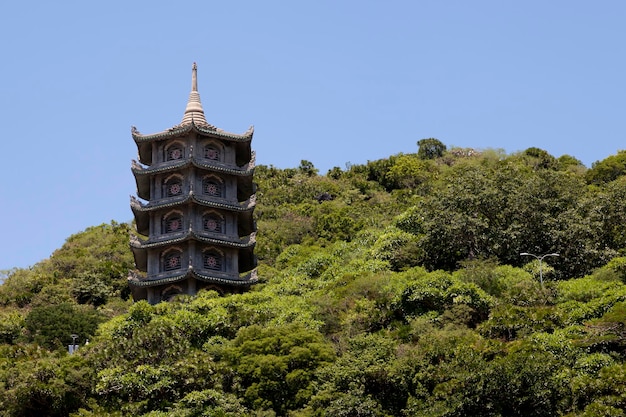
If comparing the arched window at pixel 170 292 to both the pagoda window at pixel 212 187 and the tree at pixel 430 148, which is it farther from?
the tree at pixel 430 148

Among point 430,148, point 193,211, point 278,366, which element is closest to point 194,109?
point 193,211

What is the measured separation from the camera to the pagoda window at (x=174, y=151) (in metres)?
56.2

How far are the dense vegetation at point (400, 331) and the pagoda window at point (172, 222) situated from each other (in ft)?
20.5

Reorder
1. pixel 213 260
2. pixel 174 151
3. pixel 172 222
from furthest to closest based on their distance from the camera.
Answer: pixel 174 151 → pixel 172 222 → pixel 213 260

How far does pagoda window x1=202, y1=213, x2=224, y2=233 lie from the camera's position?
54.8 metres

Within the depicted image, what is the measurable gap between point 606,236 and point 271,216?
32353 mm

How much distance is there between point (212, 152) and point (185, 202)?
3.86m

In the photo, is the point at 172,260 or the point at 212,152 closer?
the point at 172,260

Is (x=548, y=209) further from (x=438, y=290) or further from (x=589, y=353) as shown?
(x=589, y=353)

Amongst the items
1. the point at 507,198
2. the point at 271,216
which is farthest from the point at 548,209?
the point at 271,216

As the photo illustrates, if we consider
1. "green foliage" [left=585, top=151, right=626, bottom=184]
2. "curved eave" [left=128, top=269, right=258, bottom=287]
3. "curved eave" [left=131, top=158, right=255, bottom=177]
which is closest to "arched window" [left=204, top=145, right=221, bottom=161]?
"curved eave" [left=131, top=158, right=255, bottom=177]

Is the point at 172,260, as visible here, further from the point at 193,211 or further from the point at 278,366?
the point at 278,366

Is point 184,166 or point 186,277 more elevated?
point 184,166

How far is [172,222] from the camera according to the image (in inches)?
2164
